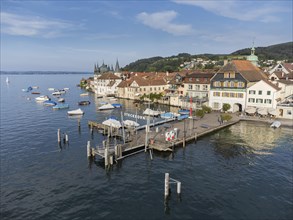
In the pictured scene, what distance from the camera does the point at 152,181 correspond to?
112 feet

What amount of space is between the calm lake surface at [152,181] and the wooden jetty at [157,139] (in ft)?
5.01

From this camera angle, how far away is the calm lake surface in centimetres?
2730

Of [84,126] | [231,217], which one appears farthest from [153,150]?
[84,126]

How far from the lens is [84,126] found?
65312mm

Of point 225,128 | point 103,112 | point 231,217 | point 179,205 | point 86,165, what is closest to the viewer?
point 231,217

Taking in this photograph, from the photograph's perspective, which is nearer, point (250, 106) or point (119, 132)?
point (119, 132)

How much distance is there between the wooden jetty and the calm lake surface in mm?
1527

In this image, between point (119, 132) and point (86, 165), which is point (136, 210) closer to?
point (86, 165)

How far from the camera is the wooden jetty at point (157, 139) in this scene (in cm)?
4184

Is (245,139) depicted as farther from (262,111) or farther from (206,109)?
(206,109)

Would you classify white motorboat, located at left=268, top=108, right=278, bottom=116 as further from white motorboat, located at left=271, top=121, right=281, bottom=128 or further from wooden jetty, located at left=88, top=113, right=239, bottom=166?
wooden jetty, located at left=88, top=113, right=239, bottom=166

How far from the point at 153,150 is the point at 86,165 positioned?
12.6m

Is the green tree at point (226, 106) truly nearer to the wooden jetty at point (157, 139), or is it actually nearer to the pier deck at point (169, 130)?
the pier deck at point (169, 130)

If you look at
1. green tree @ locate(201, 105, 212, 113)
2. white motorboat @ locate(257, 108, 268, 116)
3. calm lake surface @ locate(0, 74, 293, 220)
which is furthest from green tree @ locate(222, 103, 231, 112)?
calm lake surface @ locate(0, 74, 293, 220)
